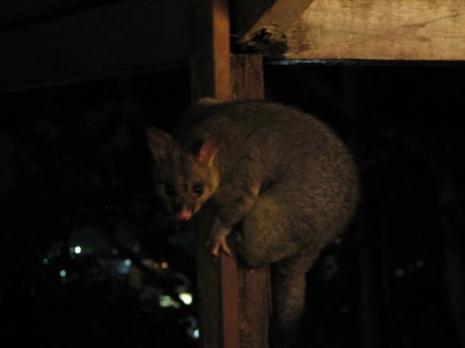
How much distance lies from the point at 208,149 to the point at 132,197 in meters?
4.22

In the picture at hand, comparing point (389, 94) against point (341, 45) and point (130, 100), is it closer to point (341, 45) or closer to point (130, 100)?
point (130, 100)

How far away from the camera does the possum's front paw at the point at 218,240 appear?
2.69 m

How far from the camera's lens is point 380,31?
10.2ft

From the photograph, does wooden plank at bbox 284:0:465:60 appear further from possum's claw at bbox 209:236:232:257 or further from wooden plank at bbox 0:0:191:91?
possum's claw at bbox 209:236:232:257

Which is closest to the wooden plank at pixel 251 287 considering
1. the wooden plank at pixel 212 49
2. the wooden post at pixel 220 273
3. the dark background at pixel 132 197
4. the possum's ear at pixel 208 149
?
the wooden post at pixel 220 273

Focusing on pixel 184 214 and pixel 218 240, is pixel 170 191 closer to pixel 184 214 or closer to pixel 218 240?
pixel 184 214

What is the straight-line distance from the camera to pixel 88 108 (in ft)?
23.1

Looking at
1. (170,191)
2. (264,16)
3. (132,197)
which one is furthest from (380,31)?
(132,197)

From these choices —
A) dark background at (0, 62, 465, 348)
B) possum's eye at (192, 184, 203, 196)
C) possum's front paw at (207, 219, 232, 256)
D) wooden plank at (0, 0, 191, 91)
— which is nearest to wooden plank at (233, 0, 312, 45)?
wooden plank at (0, 0, 191, 91)

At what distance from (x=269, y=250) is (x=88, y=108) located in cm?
454

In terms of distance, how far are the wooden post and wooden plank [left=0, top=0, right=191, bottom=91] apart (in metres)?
0.11

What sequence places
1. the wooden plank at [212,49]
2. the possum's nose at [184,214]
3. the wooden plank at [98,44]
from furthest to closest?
the wooden plank at [98,44] → the wooden plank at [212,49] → the possum's nose at [184,214]

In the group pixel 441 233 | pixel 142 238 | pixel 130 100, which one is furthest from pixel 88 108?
pixel 441 233

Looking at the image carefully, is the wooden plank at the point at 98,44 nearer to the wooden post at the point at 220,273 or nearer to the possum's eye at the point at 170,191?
the wooden post at the point at 220,273
